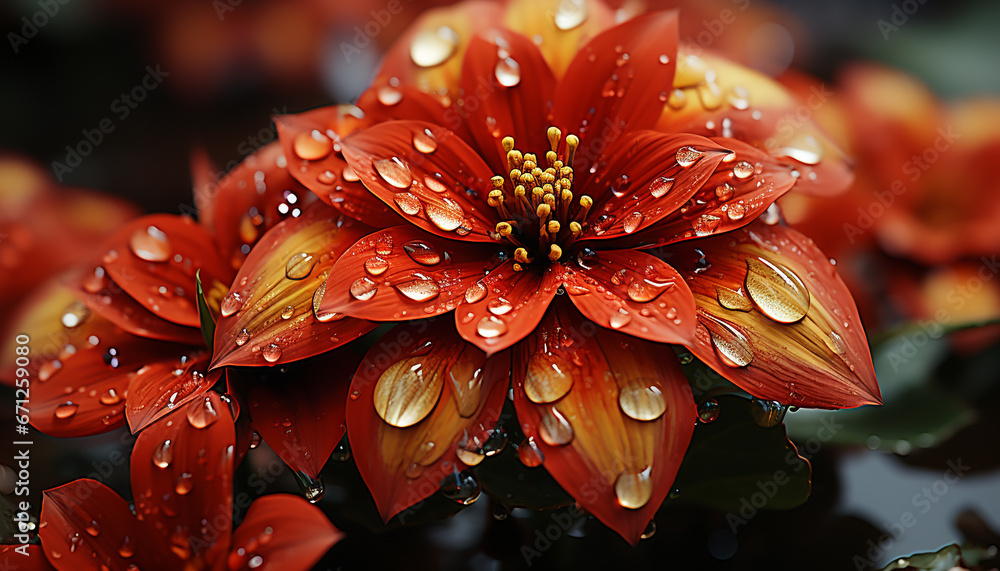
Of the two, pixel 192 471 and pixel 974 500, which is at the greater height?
pixel 192 471

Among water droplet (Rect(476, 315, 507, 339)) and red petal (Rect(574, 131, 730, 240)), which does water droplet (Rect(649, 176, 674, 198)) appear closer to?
red petal (Rect(574, 131, 730, 240))

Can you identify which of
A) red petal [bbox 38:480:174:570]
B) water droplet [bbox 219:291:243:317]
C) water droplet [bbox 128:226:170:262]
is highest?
water droplet [bbox 219:291:243:317]

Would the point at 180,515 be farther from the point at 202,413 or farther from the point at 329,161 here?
the point at 329,161

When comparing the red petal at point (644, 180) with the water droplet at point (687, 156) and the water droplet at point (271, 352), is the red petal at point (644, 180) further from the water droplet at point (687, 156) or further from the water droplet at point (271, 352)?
the water droplet at point (271, 352)

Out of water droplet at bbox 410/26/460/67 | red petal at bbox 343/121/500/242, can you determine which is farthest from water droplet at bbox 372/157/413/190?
water droplet at bbox 410/26/460/67

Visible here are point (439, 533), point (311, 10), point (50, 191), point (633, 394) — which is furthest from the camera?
point (311, 10)

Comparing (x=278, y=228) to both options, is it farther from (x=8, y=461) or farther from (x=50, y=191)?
(x=50, y=191)

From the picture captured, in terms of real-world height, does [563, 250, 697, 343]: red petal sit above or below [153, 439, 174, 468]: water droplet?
above

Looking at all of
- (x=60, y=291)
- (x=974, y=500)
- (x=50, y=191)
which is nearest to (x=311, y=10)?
(x=50, y=191)
